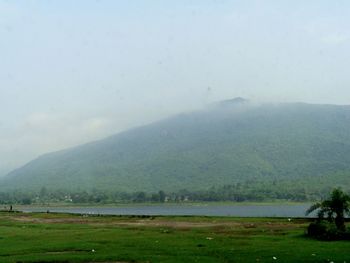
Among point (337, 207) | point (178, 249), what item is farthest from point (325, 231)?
point (178, 249)

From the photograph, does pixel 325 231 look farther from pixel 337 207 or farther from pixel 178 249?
pixel 178 249

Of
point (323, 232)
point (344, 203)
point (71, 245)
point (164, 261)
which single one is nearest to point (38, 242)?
point (71, 245)

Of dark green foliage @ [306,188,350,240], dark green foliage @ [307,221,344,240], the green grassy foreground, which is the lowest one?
the green grassy foreground

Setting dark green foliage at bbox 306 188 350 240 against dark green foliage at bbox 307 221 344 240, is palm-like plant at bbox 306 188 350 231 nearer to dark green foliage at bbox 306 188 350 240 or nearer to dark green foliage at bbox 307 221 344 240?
dark green foliage at bbox 306 188 350 240

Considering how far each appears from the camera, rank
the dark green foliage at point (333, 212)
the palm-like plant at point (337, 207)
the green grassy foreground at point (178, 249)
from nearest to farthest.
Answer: the green grassy foreground at point (178, 249) < the dark green foliage at point (333, 212) < the palm-like plant at point (337, 207)

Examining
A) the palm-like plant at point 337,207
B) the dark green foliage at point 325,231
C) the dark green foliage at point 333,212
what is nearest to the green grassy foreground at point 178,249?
the dark green foliage at point 325,231

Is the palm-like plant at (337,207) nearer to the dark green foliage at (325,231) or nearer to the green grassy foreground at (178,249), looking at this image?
the dark green foliage at (325,231)

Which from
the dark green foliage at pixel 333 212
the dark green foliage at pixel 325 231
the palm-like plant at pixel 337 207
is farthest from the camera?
the palm-like plant at pixel 337 207

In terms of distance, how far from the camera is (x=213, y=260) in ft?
96.0

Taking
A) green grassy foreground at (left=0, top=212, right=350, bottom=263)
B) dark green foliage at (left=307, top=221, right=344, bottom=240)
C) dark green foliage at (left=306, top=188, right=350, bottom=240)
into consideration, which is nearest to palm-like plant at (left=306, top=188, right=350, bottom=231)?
dark green foliage at (left=306, top=188, right=350, bottom=240)

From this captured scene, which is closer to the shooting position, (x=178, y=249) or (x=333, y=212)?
(x=178, y=249)

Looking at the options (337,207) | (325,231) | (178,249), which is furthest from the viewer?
(337,207)

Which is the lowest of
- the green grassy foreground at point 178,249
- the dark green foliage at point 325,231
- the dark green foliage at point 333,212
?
the green grassy foreground at point 178,249

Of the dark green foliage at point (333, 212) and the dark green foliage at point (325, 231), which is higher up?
the dark green foliage at point (333, 212)
